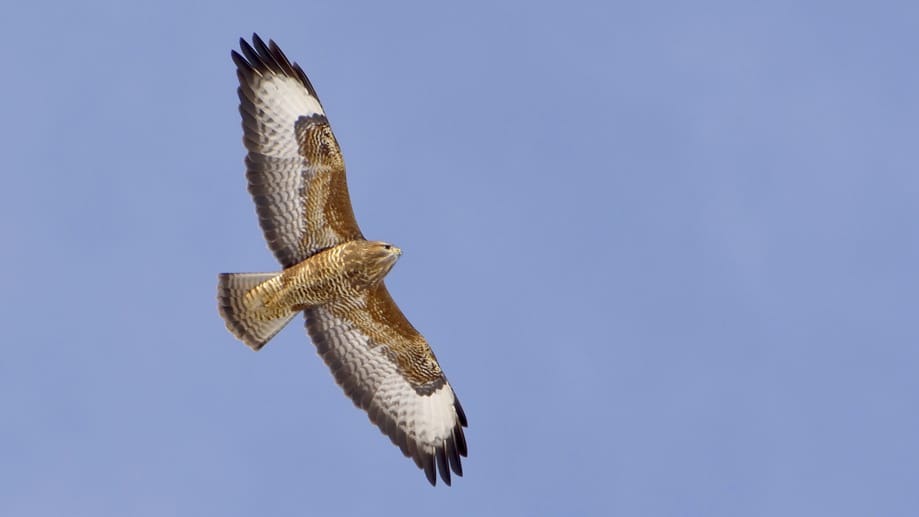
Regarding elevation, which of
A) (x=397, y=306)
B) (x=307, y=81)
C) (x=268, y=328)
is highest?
(x=307, y=81)

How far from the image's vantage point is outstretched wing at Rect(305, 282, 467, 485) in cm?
1611

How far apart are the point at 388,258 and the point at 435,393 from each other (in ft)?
6.90

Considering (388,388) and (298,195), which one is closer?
(298,195)

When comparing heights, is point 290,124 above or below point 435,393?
above

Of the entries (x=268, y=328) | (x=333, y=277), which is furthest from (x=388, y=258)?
(x=268, y=328)

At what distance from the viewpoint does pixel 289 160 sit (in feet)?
50.1

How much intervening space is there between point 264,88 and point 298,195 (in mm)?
1330

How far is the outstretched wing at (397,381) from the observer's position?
16.1 metres

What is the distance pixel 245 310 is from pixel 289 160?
5.87 feet

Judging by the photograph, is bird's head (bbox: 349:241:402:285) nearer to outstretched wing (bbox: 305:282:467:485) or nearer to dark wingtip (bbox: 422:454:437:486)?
outstretched wing (bbox: 305:282:467:485)

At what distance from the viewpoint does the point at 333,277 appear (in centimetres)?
1532

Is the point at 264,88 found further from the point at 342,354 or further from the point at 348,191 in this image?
the point at 342,354

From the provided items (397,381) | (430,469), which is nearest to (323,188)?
(397,381)

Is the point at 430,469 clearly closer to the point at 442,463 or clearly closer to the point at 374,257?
the point at 442,463
